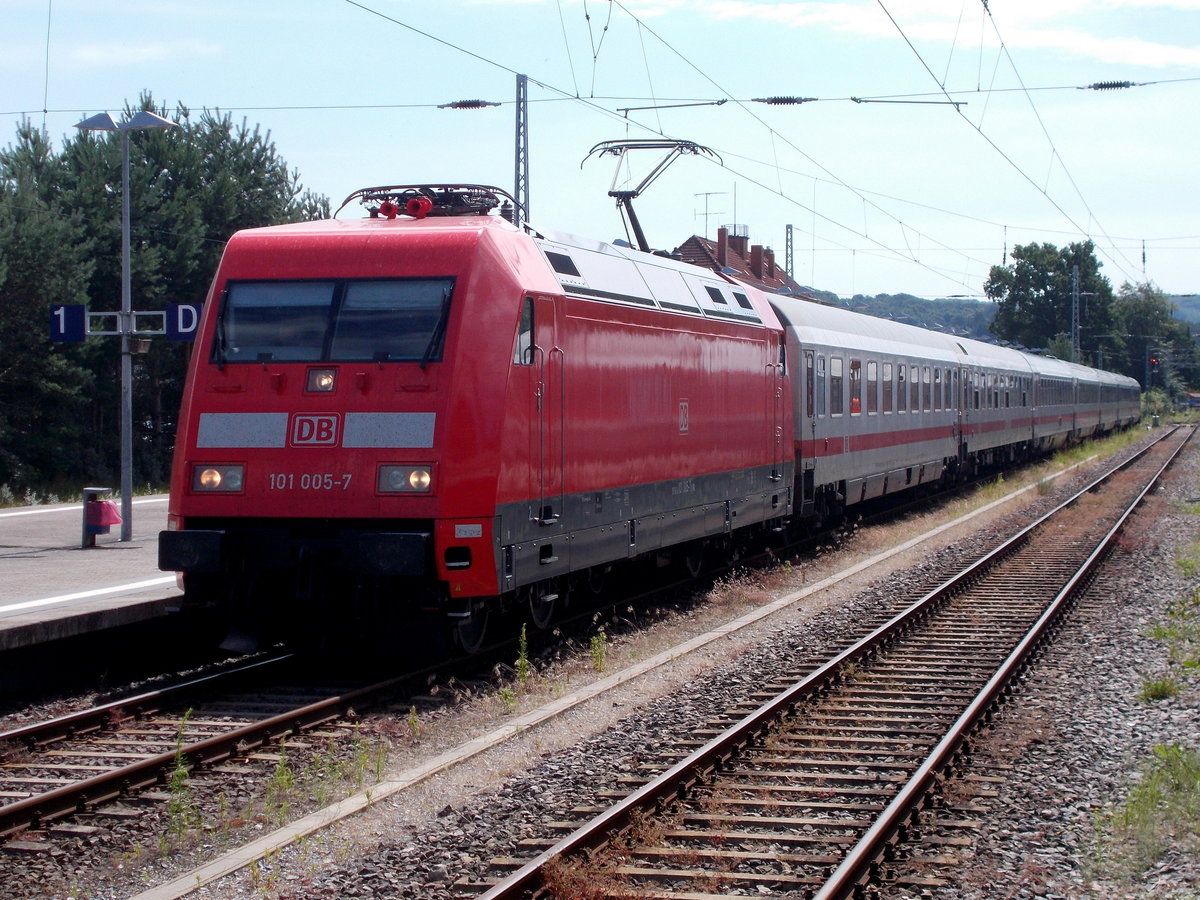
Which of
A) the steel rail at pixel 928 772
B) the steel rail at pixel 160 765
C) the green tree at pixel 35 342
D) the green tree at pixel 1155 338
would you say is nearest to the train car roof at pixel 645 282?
the steel rail at pixel 160 765

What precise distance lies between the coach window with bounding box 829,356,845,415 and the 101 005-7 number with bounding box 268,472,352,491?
38.0 feet

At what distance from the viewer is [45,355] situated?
32.7 metres

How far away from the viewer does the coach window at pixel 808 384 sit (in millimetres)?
18469

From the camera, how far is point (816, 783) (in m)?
7.63

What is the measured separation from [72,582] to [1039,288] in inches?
4851

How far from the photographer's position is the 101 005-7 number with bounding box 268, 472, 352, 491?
31.1 ft

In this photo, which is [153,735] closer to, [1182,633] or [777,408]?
[1182,633]

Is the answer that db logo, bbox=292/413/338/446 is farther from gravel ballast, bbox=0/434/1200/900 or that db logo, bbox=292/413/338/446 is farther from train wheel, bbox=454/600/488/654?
gravel ballast, bbox=0/434/1200/900

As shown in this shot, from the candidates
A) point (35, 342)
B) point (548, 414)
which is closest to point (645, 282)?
point (548, 414)

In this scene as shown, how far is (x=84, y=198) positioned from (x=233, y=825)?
32.6m

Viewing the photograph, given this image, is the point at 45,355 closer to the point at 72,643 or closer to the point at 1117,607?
the point at 72,643

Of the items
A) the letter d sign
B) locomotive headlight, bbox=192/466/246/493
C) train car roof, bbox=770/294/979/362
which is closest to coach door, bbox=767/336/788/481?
train car roof, bbox=770/294/979/362

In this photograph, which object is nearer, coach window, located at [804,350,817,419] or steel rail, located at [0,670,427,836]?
steel rail, located at [0,670,427,836]

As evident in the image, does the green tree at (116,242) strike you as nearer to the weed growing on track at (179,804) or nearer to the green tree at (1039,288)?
the weed growing on track at (179,804)
